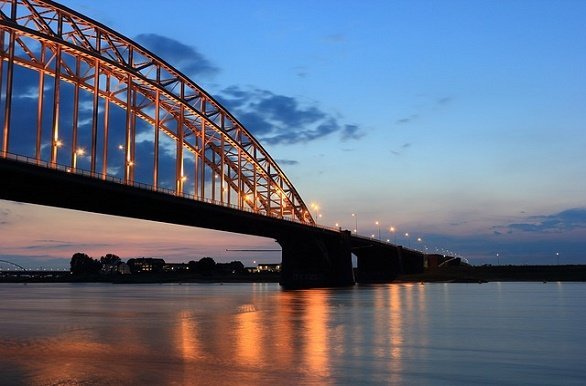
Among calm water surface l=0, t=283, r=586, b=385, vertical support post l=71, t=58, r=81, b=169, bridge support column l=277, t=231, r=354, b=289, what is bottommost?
calm water surface l=0, t=283, r=586, b=385

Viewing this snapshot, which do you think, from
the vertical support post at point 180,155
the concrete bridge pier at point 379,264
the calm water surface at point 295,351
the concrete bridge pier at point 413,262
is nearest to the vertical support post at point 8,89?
the calm water surface at point 295,351

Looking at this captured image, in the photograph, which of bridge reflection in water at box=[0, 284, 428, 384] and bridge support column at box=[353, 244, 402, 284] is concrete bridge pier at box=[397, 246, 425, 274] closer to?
bridge support column at box=[353, 244, 402, 284]

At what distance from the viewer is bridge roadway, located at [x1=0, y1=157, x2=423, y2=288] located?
47.0 metres

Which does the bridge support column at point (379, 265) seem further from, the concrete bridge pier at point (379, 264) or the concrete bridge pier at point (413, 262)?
the concrete bridge pier at point (413, 262)

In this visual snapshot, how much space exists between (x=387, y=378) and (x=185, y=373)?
4.84m

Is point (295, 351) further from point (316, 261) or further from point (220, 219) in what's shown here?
point (316, 261)

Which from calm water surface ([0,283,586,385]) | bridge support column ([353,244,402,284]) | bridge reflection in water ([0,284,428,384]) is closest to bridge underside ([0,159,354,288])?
→ calm water surface ([0,283,586,385])

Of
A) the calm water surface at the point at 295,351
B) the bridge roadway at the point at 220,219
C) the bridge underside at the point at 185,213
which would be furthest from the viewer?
the bridge roadway at the point at 220,219

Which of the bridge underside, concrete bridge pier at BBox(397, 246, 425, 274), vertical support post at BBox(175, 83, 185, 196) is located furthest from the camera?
concrete bridge pier at BBox(397, 246, 425, 274)

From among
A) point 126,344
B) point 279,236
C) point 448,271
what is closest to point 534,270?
point 448,271

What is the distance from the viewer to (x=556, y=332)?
2733 cm

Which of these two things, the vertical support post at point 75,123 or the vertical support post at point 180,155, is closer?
the vertical support post at point 75,123

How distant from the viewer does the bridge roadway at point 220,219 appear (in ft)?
154

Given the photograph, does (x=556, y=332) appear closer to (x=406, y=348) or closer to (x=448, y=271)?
(x=406, y=348)
